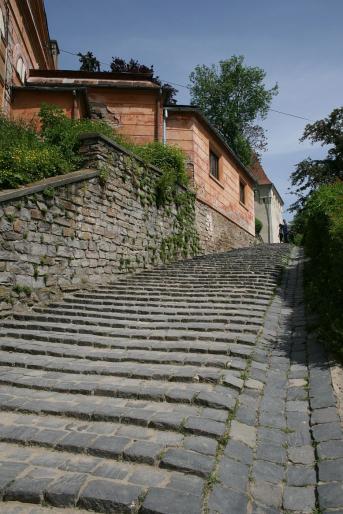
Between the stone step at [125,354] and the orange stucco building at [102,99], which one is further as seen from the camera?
the orange stucco building at [102,99]

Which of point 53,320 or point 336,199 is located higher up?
point 336,199

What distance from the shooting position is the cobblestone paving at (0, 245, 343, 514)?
2486 millimetres

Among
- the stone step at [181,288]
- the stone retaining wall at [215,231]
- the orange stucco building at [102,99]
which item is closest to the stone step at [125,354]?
the stone step at [181,288]

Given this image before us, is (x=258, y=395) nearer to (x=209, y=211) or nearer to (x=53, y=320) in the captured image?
(x=53, y=320)

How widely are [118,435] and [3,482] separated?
850mm

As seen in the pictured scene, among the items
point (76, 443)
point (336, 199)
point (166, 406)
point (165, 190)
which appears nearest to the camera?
point (76, 443)

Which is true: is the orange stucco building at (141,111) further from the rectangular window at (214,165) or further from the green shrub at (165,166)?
the green shrub at (165,166)

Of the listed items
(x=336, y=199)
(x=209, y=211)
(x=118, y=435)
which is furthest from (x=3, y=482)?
(x=209, y=211)

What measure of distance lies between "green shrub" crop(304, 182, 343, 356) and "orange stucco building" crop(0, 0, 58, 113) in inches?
322

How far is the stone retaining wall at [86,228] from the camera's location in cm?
668

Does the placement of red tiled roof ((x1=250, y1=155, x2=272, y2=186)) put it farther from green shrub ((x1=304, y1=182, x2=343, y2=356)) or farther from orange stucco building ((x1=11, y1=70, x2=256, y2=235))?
green shrub ((x1=304, y1=182, x2=343, y2=356))

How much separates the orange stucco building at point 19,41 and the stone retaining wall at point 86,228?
391cm

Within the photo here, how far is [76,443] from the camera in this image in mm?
3025

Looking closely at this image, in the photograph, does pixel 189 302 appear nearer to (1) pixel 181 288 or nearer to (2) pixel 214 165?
(1) pixel 181 288
